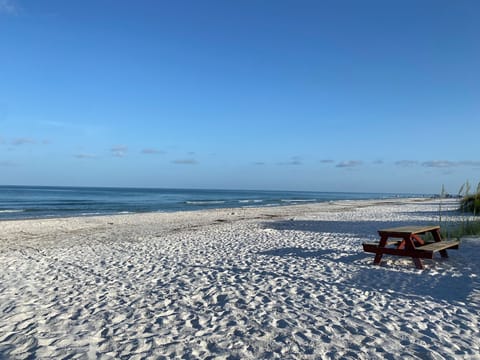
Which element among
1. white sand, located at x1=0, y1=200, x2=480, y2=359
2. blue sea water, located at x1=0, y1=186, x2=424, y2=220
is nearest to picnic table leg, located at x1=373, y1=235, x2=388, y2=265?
white sand, located at x1=0, y1=200, x2=480, y2=359

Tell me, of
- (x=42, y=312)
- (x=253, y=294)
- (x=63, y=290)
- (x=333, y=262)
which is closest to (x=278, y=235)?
(x=333, y=262)

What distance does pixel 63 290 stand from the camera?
5.54 metres

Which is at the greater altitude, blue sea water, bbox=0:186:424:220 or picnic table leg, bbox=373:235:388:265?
picnic table leg, bbox=373:235:388:265

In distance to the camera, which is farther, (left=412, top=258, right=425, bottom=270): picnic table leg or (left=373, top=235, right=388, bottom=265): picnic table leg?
(left=373, top=235, right=388, bottom=265): picnic table leg

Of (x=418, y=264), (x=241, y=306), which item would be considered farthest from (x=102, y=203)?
(x=241, y=306)

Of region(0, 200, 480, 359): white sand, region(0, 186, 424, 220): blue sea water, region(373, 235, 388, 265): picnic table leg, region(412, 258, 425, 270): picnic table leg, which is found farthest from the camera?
region(0, 186, 424, 220): blue sea water

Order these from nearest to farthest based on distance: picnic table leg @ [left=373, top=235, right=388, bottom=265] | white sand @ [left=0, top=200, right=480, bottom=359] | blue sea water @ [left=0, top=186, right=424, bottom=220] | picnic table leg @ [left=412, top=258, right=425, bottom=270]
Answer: white sand @ [left=0, top=200, right=480, bottom=359]
picnic table leg @ [left=412, top=258, right=425, bottom=270]
picnic table leg @ [left=373, top=235, right=388, bottom=265]
blue sea water @ [left=0, top=186, right=424, bottom=220]

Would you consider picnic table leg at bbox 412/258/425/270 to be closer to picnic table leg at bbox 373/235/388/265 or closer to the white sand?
the white sand

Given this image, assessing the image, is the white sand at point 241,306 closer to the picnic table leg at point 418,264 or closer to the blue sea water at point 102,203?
the picnic table leg at point 418,264

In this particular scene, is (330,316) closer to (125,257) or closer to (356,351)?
(356,351)

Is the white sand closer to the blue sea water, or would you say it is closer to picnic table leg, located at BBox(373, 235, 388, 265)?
picnic table leg, located at BBox(373, 235, 388, 265)

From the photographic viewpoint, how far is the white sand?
3471 mm

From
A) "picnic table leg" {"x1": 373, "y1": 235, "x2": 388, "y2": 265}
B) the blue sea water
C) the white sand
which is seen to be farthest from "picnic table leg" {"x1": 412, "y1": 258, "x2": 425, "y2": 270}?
the blue sea water

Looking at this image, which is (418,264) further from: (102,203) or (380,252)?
(102,203)
